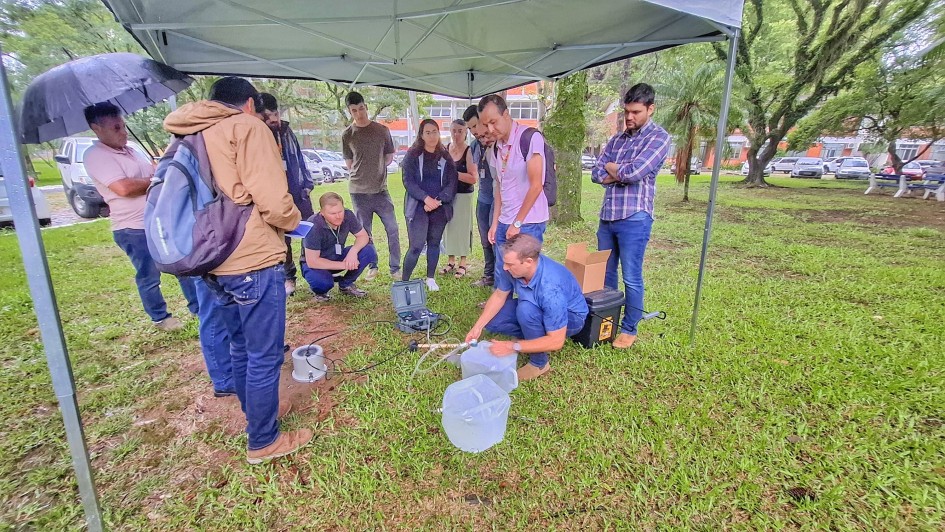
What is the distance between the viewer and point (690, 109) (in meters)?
11.3

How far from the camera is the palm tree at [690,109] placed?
1120 centimetres

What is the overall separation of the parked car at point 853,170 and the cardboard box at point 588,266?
26.8 meters

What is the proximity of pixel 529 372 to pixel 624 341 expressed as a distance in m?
0.86

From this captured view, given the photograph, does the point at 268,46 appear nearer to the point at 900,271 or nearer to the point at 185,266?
the point at 185,266

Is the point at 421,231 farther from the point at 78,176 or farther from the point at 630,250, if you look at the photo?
the point at 78,176

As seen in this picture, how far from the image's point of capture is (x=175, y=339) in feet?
10.6

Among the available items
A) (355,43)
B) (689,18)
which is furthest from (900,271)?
(355,43)

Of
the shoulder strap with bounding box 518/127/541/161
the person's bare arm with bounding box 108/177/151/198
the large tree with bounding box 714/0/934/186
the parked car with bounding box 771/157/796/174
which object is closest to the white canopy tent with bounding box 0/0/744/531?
the shoulder strap with bounding box 518/127/541/161

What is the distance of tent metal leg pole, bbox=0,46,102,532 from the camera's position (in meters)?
1.30

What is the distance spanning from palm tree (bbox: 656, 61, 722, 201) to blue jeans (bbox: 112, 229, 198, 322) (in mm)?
12081

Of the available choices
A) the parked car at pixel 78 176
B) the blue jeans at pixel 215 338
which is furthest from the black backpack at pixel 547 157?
the parked car at pixel 78 176

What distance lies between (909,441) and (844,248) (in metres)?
5.31

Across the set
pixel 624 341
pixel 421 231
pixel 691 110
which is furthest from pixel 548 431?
pixel 691 110

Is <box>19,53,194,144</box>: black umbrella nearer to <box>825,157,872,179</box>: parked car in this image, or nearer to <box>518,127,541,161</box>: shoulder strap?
<box>518,127,541,161</box>: shoulder strap
